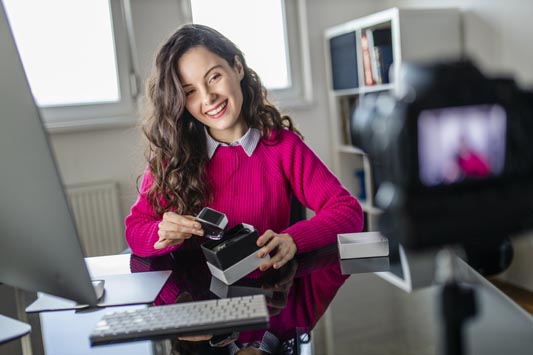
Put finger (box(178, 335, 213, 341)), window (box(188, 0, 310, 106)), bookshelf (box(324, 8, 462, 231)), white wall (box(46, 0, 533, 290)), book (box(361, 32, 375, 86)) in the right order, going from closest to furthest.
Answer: finger (box(178, 335, 213, 341)) < white wall (box(46, 0, 533, 290)) < bookshelf (box(324, 8, 462, 231)) < book (box(361, 32, 375, 86)) < window (box(188, 0, 310, 106))

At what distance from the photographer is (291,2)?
11.8 feet

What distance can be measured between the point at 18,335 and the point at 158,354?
287 mm

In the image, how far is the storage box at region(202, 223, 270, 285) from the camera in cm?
108

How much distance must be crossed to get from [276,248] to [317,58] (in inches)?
103

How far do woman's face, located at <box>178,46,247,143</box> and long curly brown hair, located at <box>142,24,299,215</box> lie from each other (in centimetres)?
3

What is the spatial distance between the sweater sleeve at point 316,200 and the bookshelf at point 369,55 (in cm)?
103

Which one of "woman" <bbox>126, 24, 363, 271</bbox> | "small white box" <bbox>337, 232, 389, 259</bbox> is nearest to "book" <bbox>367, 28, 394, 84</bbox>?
"woman" <bbox>126, 24, 363, 271</bbox>

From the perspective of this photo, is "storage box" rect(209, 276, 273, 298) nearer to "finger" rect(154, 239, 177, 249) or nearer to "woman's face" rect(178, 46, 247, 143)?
"finger" rect(154, 239, 177, 249)

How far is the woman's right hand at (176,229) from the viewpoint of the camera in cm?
123

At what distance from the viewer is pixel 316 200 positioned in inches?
61.7

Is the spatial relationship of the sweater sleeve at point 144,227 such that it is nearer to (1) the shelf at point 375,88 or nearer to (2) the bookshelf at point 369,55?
(2) the bookshelf at point 369,55

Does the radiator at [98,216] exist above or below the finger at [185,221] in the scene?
below

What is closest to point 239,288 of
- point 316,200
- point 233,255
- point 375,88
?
point 233,255

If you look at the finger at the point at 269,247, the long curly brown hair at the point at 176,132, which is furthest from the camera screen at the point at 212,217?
the long curly brown hair at the point at 176,132
